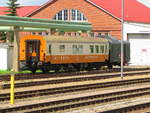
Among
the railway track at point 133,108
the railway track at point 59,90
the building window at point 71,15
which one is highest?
the building window at point 71,15

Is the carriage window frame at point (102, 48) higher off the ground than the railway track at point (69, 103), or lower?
higher

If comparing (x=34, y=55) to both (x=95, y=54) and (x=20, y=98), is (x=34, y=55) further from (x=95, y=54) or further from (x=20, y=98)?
(x=20, y=98)

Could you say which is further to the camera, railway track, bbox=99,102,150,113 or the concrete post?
the concrete post

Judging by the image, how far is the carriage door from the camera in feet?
97.3

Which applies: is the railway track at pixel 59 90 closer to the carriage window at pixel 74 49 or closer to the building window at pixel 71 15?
the carriage window at pixel 74 49

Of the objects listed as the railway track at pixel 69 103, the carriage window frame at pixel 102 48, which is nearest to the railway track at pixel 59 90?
the railway track at pixel 69 103

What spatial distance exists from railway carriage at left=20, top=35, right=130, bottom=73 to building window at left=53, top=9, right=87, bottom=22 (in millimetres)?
28655

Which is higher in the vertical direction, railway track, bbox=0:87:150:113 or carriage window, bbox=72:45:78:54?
carriage window, bbox=72:45:78:54

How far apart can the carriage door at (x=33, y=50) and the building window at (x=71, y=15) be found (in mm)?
32207

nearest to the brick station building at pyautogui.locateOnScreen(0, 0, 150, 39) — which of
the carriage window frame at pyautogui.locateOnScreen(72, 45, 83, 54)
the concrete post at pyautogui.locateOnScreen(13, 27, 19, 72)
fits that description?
the carriage window frame at pyautogui.locateOnScreen(72, 45, 83, 54)

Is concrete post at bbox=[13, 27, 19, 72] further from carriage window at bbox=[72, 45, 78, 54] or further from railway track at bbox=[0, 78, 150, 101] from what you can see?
railway track at bbox=[0, 78, 150, 101]

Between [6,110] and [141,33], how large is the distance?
132 ft

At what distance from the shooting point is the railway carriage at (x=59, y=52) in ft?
96.6

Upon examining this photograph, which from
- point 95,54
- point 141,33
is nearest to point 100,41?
point 95,54
